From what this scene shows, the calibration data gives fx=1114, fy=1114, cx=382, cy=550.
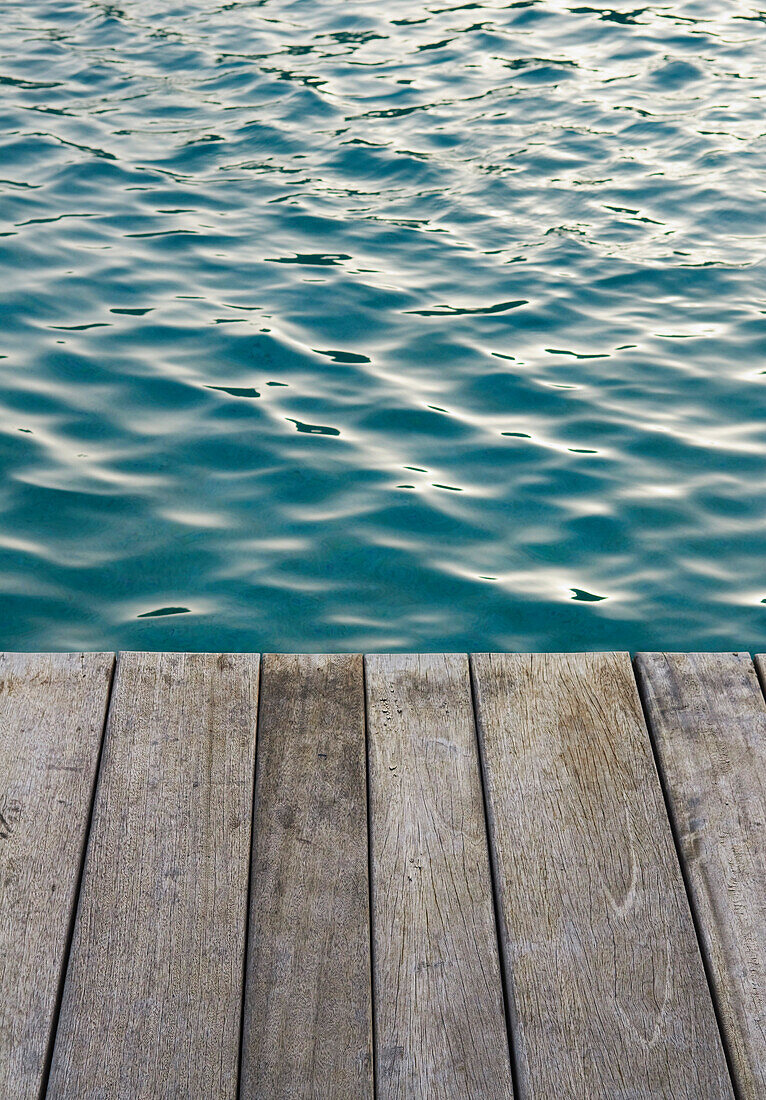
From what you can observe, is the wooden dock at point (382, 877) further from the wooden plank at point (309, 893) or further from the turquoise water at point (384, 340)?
the turquoise water at point (384, 340)

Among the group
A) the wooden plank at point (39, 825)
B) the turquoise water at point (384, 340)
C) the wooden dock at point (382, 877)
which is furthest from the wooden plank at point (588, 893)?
the turquoise water at point (384, 340)

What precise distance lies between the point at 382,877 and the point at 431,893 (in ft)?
0.28

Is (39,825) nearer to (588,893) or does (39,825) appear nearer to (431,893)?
(431,893)

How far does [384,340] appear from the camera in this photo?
457cm

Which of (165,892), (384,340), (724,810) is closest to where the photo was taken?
(165,892)

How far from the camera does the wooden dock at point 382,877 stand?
63.2 inches

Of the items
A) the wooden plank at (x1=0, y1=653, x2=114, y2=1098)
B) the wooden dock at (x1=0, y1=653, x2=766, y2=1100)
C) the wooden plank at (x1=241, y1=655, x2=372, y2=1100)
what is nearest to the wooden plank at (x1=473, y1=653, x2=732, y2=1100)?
the wooden dock at (x1=0, y1=653, x2=766, y2=1100)

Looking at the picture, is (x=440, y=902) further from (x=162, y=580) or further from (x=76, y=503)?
(x=76, y=503)

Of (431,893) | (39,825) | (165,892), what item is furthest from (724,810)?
(39,825)

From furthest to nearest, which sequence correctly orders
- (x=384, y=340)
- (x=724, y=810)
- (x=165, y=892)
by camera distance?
1. (x=384, y=340)
2. (x=724, y=810)
3. (x=165, y=892)

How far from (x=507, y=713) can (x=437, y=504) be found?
1.62m

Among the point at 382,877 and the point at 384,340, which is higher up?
the point at 382,877

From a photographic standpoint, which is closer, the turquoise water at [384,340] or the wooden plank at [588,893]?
the wooden plank at [588,893]

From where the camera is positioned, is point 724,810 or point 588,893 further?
point 724,810
